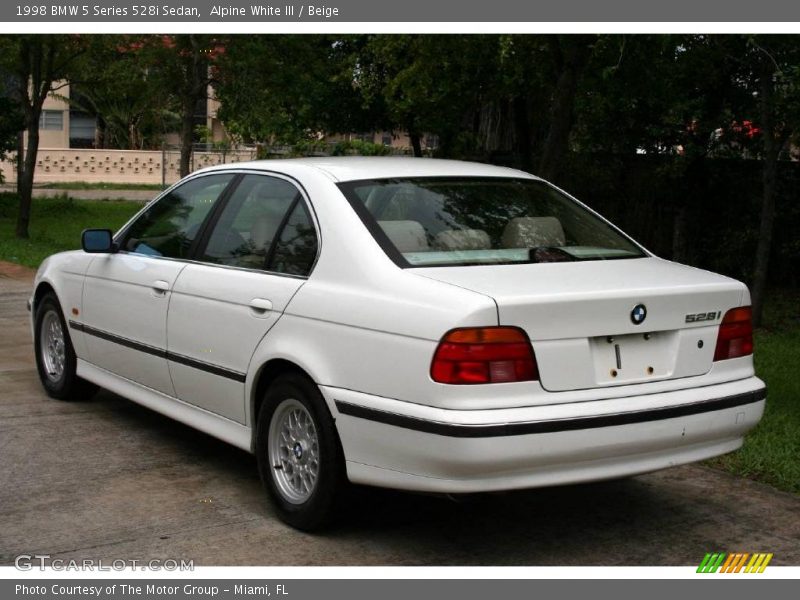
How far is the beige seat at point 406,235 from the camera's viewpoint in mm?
5070

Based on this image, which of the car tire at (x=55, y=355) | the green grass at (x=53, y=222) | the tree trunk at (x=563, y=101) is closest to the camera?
the car tire at (x=55, y=355)

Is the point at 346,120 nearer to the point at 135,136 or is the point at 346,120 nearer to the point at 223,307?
the point at 223,307

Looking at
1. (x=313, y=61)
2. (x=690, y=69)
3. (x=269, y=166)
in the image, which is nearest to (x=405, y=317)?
(x=269, y=166)

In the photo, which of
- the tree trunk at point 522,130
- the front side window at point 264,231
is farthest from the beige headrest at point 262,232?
the tree trunk at point 522,130

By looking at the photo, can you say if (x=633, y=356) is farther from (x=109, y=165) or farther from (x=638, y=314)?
(x=109, y=165)

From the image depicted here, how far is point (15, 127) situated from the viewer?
2786 cm

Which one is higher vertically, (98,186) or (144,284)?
(144,284)

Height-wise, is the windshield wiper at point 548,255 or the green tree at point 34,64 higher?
the green tree at point 34,64

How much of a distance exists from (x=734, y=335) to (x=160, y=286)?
2.91 metres

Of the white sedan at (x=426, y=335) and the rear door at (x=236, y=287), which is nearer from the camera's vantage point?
the white sedan at (x=426, y=335)

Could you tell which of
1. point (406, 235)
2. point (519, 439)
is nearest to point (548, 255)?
point (406, 235)

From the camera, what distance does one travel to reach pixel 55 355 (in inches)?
309

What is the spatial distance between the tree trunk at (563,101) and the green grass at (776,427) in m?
2.68

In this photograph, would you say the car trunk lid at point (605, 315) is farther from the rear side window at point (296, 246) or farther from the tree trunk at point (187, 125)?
the tree trunk at point (187, 125)
